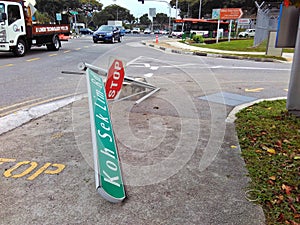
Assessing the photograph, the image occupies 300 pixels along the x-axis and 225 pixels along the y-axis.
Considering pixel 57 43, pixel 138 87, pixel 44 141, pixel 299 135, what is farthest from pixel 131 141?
pixel 57 43

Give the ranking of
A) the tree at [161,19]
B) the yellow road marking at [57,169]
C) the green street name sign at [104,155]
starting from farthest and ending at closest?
the tree at [161,19] < the yellow road marking at [57,169] < the green street name sign at [104,155]

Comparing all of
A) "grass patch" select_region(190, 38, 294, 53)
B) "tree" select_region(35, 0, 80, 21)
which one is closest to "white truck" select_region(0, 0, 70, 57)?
"grass patch" select_region(190, 38, 294, 53)

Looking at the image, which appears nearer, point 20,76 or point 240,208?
point 240,208

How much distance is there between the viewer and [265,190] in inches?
112

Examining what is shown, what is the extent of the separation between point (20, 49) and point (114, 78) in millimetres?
10624

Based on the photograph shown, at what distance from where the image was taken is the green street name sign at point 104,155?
246 cm

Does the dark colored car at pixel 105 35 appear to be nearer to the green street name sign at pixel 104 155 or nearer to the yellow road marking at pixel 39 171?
the green street name sign at pixel 104 155

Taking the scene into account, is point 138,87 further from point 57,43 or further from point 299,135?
point 57,43

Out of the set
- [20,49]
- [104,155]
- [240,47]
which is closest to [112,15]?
[240,47]

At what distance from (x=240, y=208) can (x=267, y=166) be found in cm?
93

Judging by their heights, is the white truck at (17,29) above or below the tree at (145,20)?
below

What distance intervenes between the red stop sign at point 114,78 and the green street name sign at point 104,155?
1439 millimetres

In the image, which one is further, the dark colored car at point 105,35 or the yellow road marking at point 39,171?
the dark colored car at point 105,35

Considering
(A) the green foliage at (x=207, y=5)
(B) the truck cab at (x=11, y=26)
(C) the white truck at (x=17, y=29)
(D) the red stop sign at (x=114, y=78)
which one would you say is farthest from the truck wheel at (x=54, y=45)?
(A) the green foliage at (x=207, y=5)
